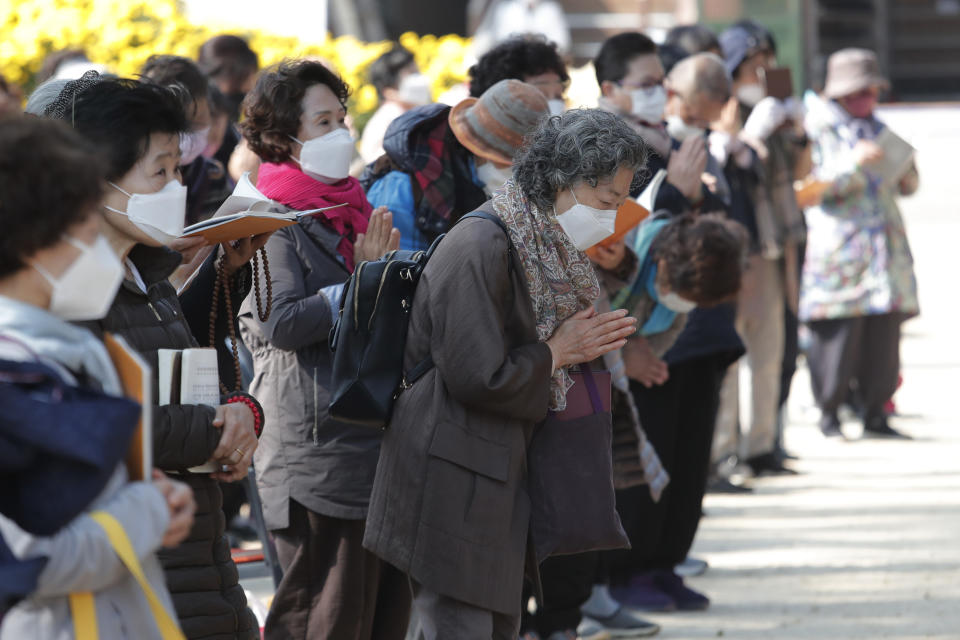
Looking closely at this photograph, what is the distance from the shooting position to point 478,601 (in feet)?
10.6

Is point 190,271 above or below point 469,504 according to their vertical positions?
above

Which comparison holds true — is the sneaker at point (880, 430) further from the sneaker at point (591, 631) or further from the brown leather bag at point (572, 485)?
the brown leather bag at point (572, 485)

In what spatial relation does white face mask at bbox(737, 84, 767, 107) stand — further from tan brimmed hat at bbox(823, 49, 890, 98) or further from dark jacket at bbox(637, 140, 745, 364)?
dark jacket at bbox(637, 140, 745, 364)

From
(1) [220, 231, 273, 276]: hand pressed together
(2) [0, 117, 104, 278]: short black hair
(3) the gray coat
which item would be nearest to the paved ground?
(3) the gray coat

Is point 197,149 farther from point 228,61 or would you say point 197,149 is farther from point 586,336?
point 586,336

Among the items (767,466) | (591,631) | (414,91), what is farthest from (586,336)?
(414,91)

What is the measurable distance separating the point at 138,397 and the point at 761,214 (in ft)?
18.0

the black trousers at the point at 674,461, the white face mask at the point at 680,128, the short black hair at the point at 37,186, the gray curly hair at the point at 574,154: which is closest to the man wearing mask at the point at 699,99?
the white face mask at the point at 680,128

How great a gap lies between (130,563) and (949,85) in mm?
22138

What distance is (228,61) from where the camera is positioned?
6.78 meters

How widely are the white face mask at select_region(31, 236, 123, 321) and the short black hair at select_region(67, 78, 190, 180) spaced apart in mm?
687

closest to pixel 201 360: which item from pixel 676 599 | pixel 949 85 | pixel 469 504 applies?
pixel 469 504

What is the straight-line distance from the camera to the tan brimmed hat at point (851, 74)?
8625mm

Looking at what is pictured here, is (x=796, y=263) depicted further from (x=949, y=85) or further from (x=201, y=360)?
(x=949, y=85)
